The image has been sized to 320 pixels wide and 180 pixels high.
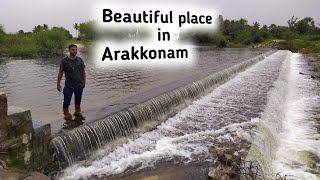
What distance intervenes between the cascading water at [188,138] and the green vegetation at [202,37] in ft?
87.0

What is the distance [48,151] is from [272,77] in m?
16.3

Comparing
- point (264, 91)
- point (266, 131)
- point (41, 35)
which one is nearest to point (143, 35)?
point (41, 35)

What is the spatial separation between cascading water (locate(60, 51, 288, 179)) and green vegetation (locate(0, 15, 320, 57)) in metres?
26.5

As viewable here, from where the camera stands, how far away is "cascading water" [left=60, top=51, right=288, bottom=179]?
7.07m

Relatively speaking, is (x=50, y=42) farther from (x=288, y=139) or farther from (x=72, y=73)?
(x=288, y=139)

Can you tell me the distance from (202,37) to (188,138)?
6619 centimetres

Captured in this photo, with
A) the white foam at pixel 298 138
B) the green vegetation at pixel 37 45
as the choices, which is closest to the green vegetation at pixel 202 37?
the green vegetation at pixel 37 45

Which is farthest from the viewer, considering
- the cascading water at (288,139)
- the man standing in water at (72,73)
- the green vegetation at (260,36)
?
the green vegetation at (260,36)

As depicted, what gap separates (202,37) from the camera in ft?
240

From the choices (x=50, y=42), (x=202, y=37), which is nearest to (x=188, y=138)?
(x=50, y=42)

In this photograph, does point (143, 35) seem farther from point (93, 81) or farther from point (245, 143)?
point (245, 143)

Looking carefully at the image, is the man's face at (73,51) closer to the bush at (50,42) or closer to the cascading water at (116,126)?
the cascading water at (116,126)

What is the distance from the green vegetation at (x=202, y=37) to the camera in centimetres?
4438

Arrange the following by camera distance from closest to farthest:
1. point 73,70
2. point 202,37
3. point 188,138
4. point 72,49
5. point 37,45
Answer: point 72,49 < point 73,70 < point 188,138 < point 37,45 < point 202,37
